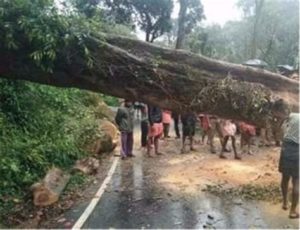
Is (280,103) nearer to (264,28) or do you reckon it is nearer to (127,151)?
(127,151)

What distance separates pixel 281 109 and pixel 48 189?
14.2 ft

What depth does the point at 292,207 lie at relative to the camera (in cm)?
762

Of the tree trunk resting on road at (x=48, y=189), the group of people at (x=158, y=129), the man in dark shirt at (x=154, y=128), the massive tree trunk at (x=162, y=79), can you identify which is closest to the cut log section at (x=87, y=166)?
the tree trunk resting on road at (x=48, y=189)

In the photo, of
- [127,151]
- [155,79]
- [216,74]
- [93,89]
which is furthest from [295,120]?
[127,151]

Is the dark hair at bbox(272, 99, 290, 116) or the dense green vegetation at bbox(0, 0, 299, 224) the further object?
the dark hair at bbox(272, 99, 290, 116)

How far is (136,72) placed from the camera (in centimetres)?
836

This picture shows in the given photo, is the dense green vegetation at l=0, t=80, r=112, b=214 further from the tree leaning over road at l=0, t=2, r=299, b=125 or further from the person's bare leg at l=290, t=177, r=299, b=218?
the person's bare leg at l=290, t=177, r=299, b=218

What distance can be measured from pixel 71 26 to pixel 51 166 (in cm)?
342

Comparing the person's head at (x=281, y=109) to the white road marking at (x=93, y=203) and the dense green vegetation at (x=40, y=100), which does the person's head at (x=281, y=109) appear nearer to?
the dense green vegetation at (x=40, y=100)

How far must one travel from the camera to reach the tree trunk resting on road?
8.58 m

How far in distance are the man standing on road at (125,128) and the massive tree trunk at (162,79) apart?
17.1 ft

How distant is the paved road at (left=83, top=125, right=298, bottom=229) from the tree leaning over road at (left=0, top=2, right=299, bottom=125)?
5.19 ft

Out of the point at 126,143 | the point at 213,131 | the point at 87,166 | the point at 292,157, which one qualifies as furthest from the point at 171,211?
the point at 213,131

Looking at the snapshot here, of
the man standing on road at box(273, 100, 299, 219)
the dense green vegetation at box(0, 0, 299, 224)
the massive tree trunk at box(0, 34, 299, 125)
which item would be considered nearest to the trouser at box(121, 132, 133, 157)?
the dense green vegetation at box(0, 0, 299, 224)
